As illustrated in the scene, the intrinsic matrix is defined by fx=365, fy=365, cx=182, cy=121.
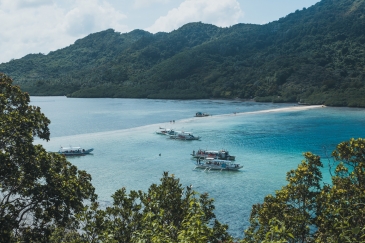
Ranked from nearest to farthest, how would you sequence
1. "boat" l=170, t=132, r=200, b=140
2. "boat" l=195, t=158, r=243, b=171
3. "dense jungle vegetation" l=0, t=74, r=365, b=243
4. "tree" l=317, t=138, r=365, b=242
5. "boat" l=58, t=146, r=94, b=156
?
"tree" l=317, t=138, r=365, b=242
"dense jungle vegetation" l=0, t=74, r=365, b=243
"boat" l=195, t=158, r=243, b=171
"boat" l=58, t=146, r=94, b=156
"boat" l=170, t=132, r=200, b=140

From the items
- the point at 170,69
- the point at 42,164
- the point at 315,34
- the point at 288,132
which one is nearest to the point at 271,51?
the point at 315,34

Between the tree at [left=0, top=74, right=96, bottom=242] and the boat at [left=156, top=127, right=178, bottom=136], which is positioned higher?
the tree at [left=0, top=74, right=96, bottom=242]

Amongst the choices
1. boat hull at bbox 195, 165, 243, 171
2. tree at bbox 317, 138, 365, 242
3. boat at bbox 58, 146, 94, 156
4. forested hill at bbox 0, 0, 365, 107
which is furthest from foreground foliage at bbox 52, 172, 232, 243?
forested hill at bbox 0, 0, 365, 107

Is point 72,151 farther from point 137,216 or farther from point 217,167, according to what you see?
point 137,216

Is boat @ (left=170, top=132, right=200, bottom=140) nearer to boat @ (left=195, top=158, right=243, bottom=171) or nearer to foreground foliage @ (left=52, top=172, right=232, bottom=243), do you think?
boat @ (left=195, top=158, right=243, bottom=171)

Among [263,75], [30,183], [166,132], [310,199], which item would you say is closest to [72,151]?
[166,132]

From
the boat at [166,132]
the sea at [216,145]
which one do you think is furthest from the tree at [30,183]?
the boat at [166,132]

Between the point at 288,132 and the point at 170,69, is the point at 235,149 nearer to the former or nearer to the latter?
the point at 288,132
